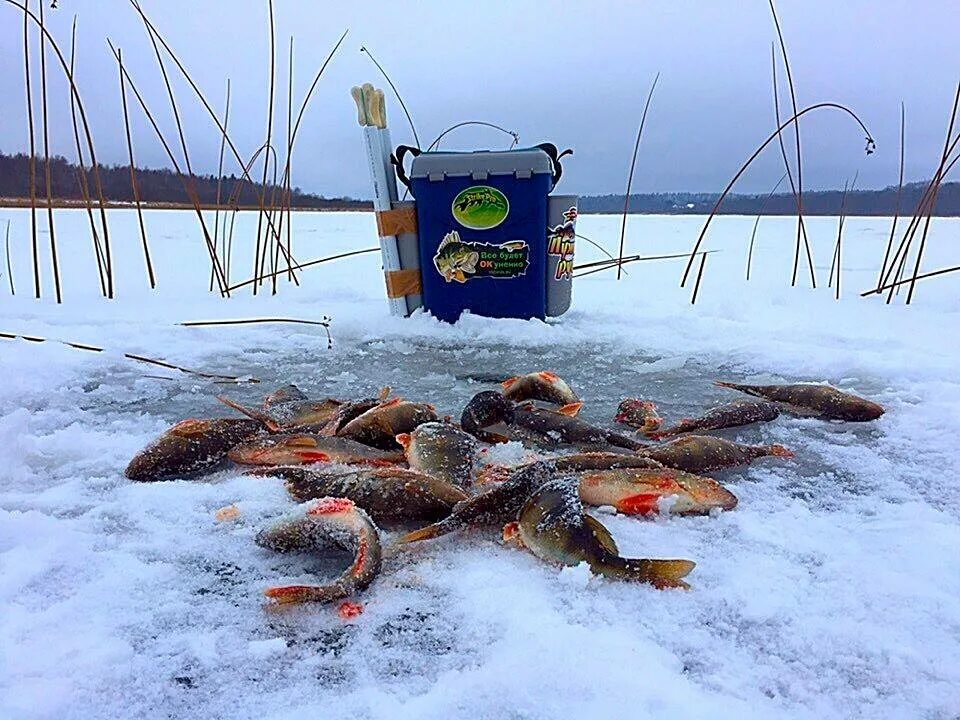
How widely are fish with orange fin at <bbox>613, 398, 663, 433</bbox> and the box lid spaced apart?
8.00ft

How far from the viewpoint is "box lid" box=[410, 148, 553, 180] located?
15.6ft

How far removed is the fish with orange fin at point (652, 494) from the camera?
1936mm

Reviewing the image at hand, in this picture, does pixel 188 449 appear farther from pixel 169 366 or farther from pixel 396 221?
pixel 396 221

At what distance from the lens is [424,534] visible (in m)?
1.71

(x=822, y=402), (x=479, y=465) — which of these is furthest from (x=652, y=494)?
(x=822, y=402)

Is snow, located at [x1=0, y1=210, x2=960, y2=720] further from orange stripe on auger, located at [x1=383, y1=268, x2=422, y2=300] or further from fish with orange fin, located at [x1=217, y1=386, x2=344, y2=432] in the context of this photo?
orange stripe on auger, located at [x1=383, y1=268, x2=422, y2=300]

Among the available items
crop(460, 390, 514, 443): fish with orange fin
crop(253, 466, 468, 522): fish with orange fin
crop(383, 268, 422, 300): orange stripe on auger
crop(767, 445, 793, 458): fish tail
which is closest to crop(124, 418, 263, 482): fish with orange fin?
crop(253, 466, 468, 522): fish with orange fin

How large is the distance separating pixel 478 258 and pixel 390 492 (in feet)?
11.0

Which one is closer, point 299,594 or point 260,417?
point 299,594

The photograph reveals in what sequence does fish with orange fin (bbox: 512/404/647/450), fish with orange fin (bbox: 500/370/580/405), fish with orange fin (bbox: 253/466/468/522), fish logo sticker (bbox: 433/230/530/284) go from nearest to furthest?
fish with orange fin (bbox: 253/466/468/522) < fish with orange fin (bbox: 512/404/647/450) < fish with orange fin (bbox: 500/370/580/405) < fish logo sticker (bbox: 433/230/530/284)

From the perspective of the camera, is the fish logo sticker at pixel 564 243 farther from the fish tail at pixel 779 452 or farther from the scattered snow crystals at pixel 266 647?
the scattered snow crystals at pixel 266 647

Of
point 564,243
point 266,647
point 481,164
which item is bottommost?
point 266,647

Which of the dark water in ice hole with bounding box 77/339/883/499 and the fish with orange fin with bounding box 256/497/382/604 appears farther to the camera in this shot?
the dark water in ice hole with bounding box 77/339/883/499

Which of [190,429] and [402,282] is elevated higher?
[402,282]
